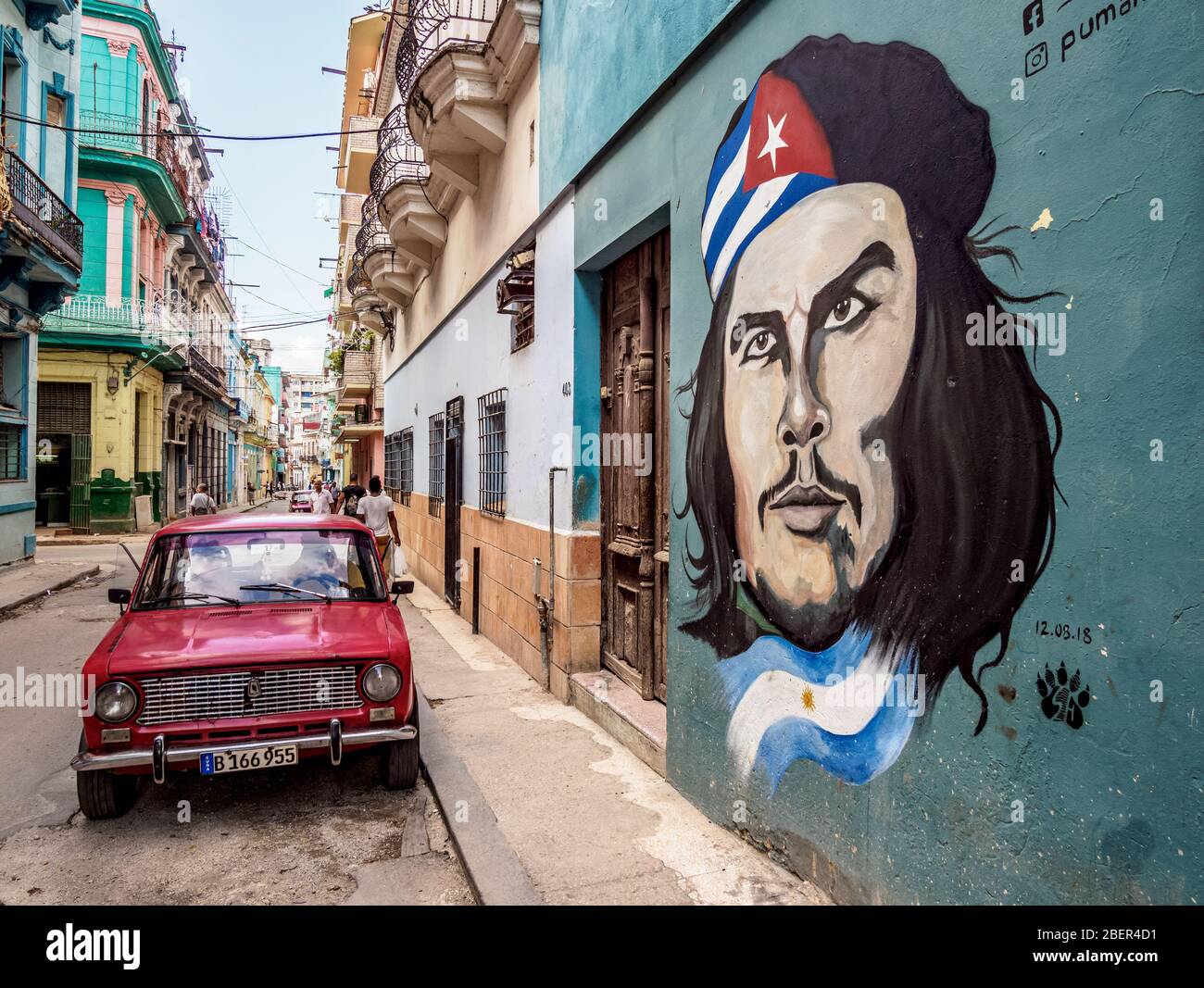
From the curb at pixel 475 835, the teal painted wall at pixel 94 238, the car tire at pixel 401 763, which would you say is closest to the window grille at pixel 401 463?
the teal painted wall at pixel 94 238

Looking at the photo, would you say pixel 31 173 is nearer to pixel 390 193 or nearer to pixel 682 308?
pixel 390 193

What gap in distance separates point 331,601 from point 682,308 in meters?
2.95

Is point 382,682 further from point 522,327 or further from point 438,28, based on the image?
point 438,28

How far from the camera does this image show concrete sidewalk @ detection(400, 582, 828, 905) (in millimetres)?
3604

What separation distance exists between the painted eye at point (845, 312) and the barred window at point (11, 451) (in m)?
16.6

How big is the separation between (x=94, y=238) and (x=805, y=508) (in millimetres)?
26647

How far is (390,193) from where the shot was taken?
12367 mm

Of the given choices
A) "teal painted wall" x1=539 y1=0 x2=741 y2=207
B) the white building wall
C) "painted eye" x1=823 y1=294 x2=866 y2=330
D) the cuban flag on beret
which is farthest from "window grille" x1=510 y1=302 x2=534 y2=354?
"painted eye" x1=823 y1=294 x2=866 y2=330

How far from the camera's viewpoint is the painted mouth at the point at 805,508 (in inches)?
135

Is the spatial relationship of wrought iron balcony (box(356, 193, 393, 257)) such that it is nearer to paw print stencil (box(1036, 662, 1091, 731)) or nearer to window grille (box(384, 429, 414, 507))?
window grille (box(384, 429, 414, 507))

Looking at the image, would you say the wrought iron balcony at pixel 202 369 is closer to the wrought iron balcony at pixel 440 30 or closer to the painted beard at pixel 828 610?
the wrought iron balcony at pixel 440 30

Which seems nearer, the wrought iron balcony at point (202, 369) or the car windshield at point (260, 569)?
the car windshield at point (260, 569)

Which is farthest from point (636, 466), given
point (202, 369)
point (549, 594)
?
point (202, 369)
